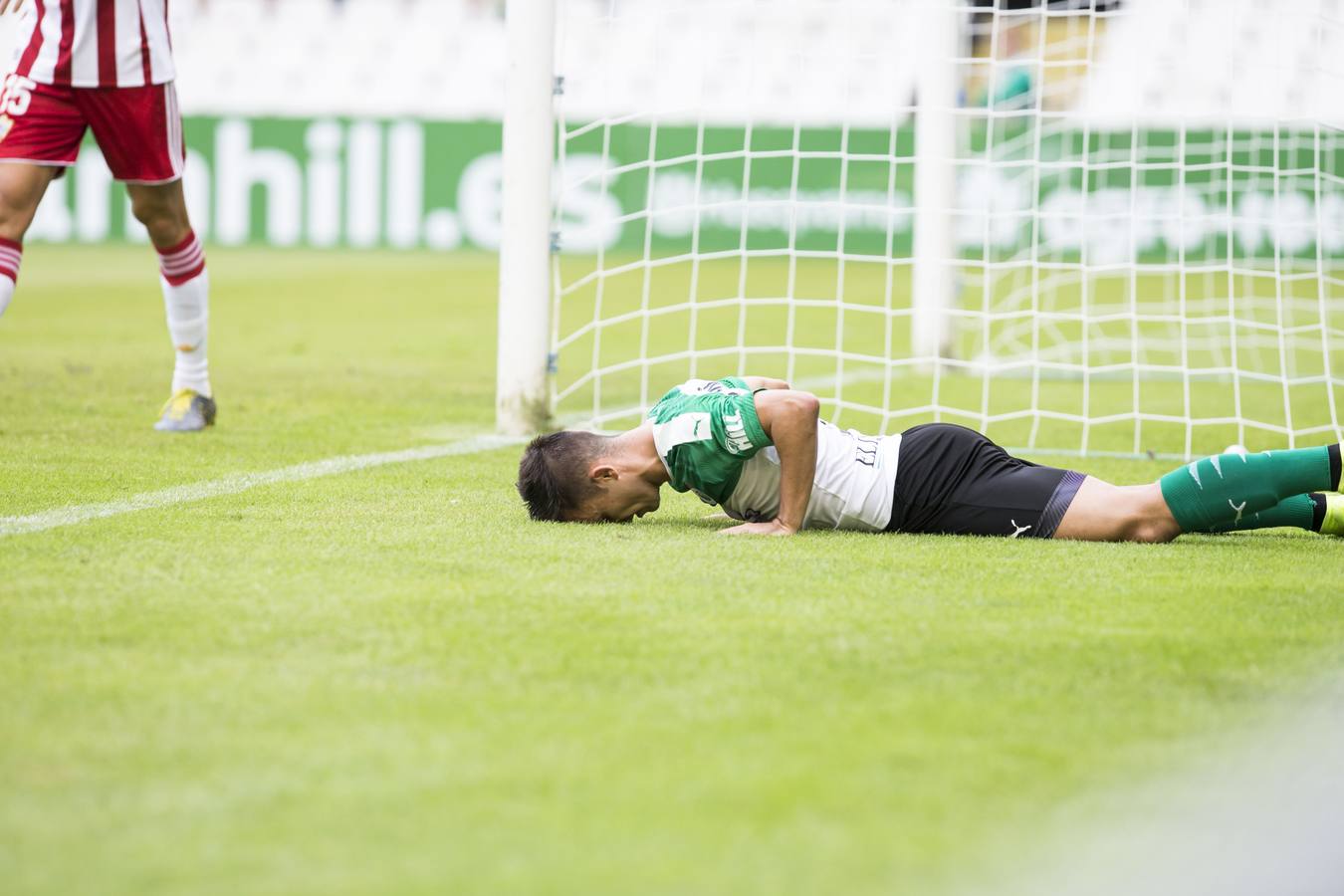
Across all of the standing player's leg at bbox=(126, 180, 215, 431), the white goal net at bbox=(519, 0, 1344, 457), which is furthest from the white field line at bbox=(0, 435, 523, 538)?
the standing player's leg at bbox=(126, 180, 215, 431)

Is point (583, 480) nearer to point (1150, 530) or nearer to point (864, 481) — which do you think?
point (864, 481)

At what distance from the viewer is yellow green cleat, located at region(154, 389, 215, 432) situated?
5.57 metres

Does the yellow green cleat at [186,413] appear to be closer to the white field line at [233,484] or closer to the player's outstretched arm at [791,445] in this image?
the white field line at [233,484]

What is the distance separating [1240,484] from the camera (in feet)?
11.8

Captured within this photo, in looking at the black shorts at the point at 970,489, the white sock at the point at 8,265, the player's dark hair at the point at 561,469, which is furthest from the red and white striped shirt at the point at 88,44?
the black shorts at the point at 970,489

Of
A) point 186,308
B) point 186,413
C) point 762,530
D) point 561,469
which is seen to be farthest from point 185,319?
point 762,530

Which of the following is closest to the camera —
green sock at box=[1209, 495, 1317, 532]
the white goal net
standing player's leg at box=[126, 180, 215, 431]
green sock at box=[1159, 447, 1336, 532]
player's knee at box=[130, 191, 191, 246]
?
green sock at box=[1159, 447, 1336, 532]

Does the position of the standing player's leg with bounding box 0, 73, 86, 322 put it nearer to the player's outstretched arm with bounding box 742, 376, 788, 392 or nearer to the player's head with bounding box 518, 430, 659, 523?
the player's head with bounding box 518, 430, 659, 523

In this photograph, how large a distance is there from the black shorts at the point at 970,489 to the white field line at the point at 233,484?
1824 mm

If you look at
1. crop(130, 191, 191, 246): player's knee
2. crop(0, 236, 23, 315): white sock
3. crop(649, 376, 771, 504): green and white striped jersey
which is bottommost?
crop(649, 376, 771, 504): green and white striped jersey

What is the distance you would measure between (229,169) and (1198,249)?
40.7 ft

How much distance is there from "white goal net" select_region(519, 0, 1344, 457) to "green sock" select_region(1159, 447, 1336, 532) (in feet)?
5.84

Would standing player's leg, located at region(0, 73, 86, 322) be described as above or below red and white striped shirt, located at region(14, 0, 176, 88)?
below

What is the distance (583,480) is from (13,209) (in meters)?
2.33
